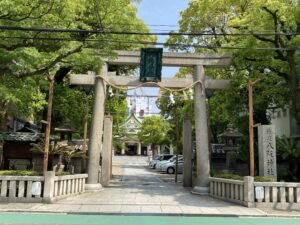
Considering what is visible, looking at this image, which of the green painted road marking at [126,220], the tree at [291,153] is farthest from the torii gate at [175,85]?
the green painted road marking at [126,220]

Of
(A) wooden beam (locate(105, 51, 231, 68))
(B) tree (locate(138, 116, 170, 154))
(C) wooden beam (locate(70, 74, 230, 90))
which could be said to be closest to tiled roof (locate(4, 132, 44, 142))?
(C) wooden beam (locate(70, 74, 230, 90))

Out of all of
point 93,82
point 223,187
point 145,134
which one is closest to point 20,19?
point 93,82

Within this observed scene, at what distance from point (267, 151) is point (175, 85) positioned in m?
5.98

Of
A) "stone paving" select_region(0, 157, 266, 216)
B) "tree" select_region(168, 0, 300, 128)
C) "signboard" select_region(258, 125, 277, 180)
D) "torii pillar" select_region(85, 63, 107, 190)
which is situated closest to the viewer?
"stone paving" select_region(0, 157, 266, 216)

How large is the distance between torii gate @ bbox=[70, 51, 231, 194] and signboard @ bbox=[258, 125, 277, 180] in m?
3.46

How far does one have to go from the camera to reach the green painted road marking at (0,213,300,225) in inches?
365

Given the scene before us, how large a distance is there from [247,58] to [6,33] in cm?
1073

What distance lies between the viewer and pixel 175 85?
18.0 m

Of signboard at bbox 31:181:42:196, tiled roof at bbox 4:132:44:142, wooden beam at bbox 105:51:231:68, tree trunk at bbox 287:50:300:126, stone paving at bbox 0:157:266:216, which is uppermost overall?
wooden beam at bbox 105:51:231:68

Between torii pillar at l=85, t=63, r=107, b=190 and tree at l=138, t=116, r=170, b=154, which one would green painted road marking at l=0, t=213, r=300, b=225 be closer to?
torii pillar at l=85, t=63, r=107, b=190

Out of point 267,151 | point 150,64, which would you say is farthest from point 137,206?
point 150,64

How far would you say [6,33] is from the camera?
12.5 m

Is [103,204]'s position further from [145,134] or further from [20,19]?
[145,134]

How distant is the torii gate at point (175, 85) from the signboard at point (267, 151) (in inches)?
136
